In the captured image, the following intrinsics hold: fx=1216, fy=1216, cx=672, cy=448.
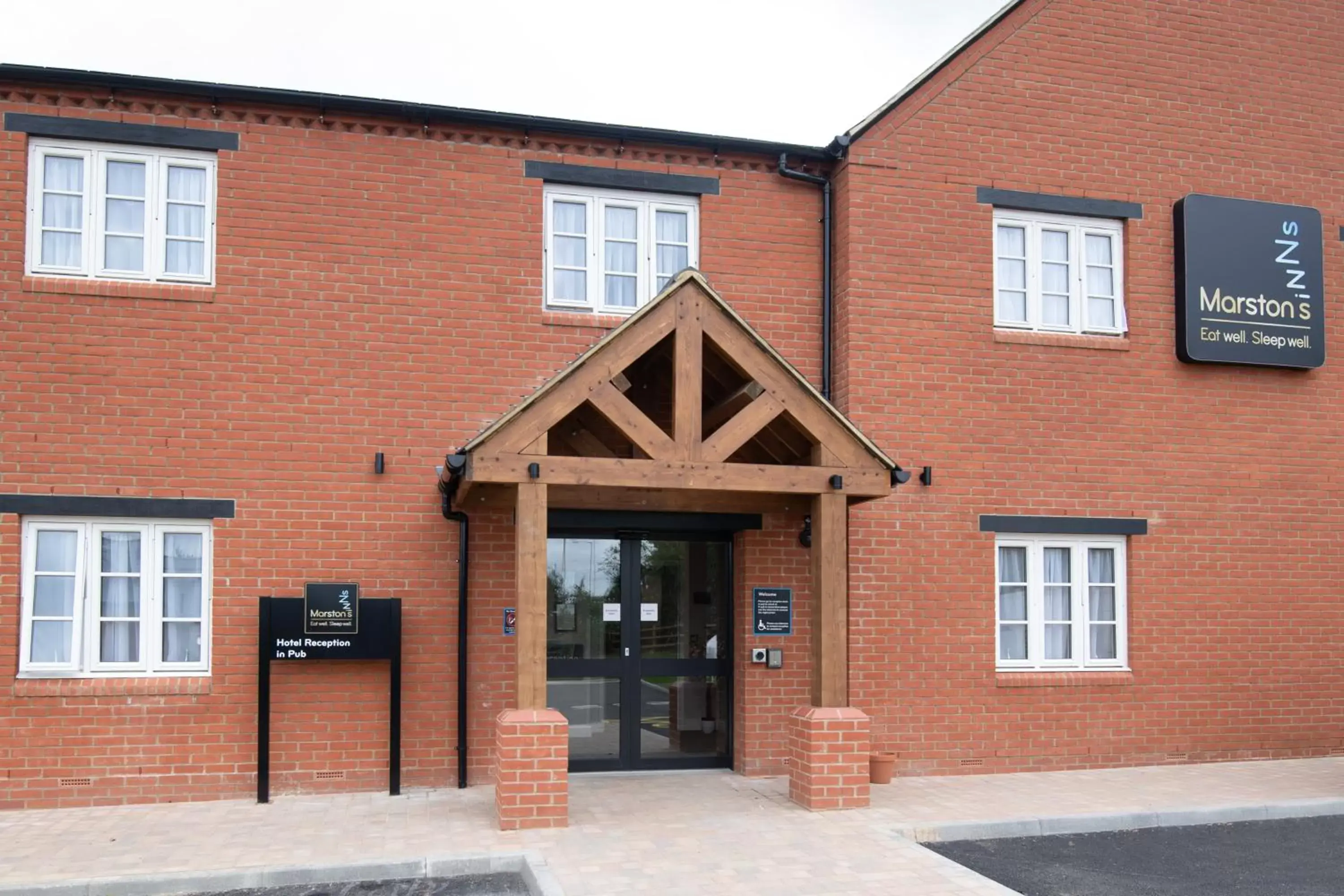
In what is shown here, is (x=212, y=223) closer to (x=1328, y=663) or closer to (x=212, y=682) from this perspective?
(x=212, y=682)

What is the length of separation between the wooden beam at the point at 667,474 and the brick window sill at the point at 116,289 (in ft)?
9.82

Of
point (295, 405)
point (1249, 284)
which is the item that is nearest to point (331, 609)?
point (295, 405)

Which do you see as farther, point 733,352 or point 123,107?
point 123,107

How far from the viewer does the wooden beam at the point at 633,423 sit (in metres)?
8.95

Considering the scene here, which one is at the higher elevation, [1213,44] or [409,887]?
[1213,44]

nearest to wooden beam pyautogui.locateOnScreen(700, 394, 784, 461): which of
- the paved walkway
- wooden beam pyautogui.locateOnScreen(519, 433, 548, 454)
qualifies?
wooden beam pyautogui.locateOnScreen(519, 433, 548, 454)

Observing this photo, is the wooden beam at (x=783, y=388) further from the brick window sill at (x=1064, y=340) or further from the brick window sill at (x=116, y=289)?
the brick window sill at (x=116, y=289)

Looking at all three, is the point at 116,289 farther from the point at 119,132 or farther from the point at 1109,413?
the point at 1109,413

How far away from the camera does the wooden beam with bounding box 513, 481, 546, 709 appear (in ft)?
28.7

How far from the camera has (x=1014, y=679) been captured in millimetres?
11180

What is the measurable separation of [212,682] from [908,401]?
640cm

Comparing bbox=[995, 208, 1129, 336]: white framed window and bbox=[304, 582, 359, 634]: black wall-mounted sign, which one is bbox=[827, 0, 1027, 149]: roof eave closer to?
bbox=[995, 208, 1129, 336]: white framed window

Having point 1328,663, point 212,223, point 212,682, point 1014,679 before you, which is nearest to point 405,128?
point 212,223

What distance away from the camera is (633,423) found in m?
9.03
